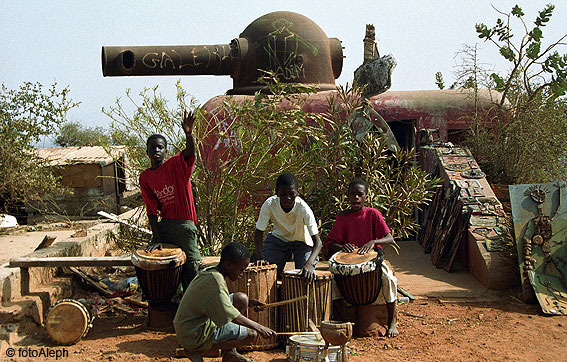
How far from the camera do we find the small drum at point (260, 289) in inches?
197

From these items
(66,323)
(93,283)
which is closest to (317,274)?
(66,323)

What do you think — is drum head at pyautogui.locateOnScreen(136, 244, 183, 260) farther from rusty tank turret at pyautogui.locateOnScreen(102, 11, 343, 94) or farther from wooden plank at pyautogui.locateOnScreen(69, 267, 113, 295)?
rusty tank turret at pyautogui.locateOnScreen(102, 11, 343, 94)

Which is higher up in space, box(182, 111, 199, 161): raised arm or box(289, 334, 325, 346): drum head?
box(182, 111, 199, 161): raised arm

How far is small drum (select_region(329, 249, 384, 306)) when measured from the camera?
5.13 meters

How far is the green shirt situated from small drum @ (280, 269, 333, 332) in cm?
103

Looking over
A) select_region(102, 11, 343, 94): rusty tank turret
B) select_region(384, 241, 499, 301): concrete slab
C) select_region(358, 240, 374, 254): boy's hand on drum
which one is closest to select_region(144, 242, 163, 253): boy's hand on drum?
select_region(358, 240, 374, 254): boy's hand on drum

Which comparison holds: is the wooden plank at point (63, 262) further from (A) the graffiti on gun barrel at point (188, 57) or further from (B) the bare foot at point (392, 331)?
(A) the graffiti on gun barrel at point (188, 57)

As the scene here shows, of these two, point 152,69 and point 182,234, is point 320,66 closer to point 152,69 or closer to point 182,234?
point 152,69

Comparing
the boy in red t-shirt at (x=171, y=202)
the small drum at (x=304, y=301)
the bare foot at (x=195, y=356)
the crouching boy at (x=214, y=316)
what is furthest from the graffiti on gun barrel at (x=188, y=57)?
the bare foot at (x=195, y=356)

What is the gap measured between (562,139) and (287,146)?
4.83m

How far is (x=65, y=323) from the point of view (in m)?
5.18

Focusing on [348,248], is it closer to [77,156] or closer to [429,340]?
[429,340]

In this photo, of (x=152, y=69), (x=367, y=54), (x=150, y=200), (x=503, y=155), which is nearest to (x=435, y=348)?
(x=150, y=200)

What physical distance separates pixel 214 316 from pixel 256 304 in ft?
2.65
